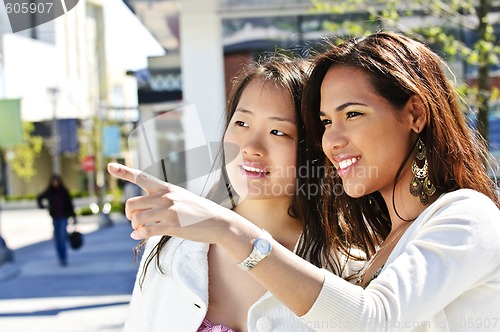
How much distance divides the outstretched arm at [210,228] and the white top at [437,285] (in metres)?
0.04

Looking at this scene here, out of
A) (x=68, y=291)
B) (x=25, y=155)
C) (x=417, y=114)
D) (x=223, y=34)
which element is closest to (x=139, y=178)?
(x=417, y=114)

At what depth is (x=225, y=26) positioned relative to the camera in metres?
10.8

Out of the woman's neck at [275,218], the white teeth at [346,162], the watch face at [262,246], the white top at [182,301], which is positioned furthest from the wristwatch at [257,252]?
the woman's neck at [275,218]

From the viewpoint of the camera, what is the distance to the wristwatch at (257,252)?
120cm

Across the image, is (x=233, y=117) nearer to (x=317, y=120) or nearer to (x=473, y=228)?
(x=317, y=120)

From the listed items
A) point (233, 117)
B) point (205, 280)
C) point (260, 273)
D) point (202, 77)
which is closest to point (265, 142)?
point (233, 117)

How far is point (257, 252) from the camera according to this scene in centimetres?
120

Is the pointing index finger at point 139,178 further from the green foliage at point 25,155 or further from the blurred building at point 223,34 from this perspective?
the green foliage at point 25,155

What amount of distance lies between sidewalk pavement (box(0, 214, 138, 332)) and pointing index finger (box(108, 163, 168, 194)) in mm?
5096

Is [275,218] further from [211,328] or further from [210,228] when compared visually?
[210,228]

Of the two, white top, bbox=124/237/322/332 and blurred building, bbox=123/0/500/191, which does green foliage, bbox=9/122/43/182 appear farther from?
white top, bbox=124/237/322/332

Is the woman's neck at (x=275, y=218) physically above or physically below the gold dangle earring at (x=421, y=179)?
below

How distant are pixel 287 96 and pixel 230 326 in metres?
0.64

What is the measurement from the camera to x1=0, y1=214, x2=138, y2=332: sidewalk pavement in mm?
6539
